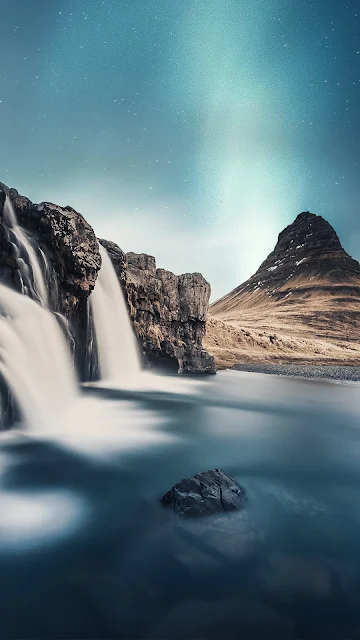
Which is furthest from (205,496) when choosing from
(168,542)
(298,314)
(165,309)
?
(298,314)

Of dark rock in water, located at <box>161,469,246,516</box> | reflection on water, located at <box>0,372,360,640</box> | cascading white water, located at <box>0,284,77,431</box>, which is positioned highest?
cascading white water, located at <box>0,284,77,431</box>

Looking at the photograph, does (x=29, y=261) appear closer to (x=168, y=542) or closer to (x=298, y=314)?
(x=168, y=542)

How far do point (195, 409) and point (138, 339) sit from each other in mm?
16353

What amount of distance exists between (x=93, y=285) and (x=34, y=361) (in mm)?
9810

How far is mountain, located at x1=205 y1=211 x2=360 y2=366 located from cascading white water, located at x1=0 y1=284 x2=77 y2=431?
32429mm

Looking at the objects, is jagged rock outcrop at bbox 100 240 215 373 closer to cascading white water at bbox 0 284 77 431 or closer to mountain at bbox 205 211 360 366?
mountain at bbox 205 211 360 366

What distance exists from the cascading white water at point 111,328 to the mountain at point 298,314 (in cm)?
1942

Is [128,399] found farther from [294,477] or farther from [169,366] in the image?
[169,366]

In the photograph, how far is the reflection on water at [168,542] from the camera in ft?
15.0

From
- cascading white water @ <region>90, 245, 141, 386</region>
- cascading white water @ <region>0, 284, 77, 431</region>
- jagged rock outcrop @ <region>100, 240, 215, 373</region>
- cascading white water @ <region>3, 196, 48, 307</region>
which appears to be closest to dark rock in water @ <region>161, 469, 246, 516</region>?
cascading white water @ <region>0, 284, 77, 431</region>

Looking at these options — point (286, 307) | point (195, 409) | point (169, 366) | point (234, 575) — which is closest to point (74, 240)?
point (195, 409)

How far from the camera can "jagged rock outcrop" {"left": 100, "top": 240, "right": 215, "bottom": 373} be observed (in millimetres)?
34250

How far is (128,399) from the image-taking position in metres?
20.5

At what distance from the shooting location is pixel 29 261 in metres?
19.2
